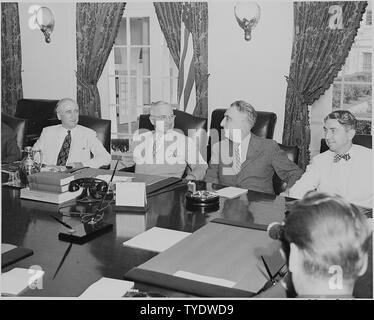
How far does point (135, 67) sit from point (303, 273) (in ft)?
16.1

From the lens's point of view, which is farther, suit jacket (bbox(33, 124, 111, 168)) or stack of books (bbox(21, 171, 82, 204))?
suit jacket (bbox(33, 124, 111, 168))

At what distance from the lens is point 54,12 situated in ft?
19.6

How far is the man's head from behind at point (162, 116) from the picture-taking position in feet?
11.3

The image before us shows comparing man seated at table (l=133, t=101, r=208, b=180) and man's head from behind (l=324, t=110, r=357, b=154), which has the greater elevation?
man's head from behind (l=324, t=110, r=357, b=154)

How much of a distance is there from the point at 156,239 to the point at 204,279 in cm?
40

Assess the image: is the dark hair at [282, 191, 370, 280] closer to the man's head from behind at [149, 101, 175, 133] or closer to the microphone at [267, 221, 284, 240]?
the microphone at [267, 221, 284, 240]

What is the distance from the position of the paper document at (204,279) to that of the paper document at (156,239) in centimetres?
22

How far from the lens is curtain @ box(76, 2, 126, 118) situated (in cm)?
562

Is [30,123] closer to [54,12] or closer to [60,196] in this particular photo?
[54,12]

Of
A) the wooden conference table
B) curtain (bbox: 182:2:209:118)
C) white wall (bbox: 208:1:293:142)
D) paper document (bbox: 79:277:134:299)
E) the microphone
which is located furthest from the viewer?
curtain (bbox: 182:2:209:118)

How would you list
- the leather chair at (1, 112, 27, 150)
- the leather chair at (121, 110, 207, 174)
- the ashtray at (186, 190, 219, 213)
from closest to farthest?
1. the ashtray at (186, 190, 219, 213)
2. the leather chair at (121, 110, 207, 174)
3. the leather chair at (1, 112, 27, 150)

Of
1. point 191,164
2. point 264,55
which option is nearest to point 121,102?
point 264,55

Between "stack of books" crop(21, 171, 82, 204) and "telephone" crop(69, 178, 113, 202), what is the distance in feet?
0.11

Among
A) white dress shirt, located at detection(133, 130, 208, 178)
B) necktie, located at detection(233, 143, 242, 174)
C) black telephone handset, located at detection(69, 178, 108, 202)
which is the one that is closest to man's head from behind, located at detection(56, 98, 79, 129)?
white dress shirt, located at detection(133, 130, 208, 178)
